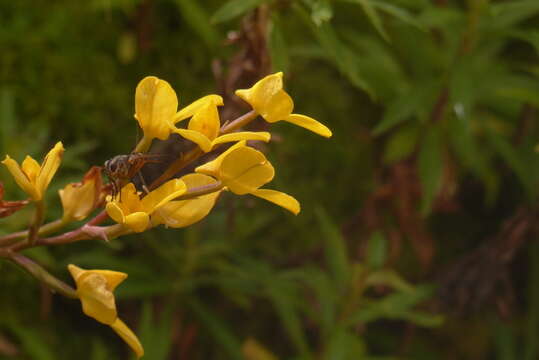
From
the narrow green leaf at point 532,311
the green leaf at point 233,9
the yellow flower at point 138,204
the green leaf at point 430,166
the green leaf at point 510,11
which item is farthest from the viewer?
the narrow green leaf at point 532,311

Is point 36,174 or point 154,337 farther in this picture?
point 154,337

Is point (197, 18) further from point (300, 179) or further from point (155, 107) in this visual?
point (155, 107)

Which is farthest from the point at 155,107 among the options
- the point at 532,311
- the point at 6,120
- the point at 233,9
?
the point at 532,311

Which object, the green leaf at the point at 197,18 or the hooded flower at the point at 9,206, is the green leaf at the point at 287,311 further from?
the hooded flower at the point at 9,206

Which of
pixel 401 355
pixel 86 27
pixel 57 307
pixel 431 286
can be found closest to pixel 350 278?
pixel 431 286

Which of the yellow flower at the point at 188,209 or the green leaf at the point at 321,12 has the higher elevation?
the green leaf at the point at 321,12

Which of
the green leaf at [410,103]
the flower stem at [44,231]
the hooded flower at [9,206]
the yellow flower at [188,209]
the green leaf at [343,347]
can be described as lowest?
the green leaf at [343,347]

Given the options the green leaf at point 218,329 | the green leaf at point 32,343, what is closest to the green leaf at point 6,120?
the green leaf at point 32,343
